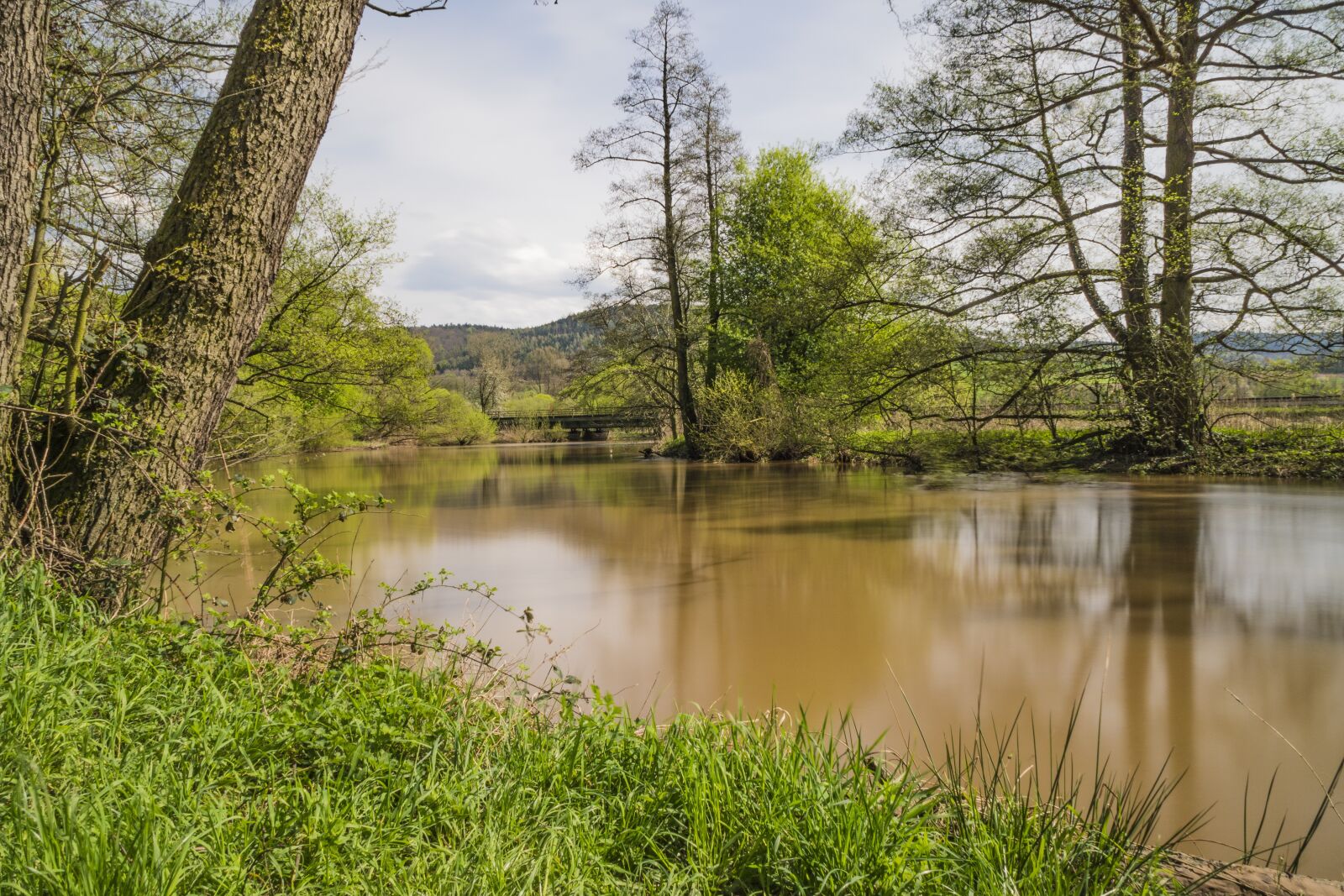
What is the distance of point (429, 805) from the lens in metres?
1.72

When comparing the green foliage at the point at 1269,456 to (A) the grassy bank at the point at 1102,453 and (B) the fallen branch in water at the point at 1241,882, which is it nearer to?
(A) the grassy bank at the point at 1102,453

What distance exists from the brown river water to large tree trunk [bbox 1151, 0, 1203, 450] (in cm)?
136

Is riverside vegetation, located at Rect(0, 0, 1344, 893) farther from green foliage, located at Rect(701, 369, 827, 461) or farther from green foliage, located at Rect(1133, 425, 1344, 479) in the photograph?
green foliage, located at Rect(701, 369, 827, 461)

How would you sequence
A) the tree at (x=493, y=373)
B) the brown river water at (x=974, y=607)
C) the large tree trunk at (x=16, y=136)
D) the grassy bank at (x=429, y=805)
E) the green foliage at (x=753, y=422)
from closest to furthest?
1. the grassy bank at (x=429, y=805)
2. the large tree trunk at (x=16, y=136)
3. the brown river water at (x=974, y=607)
4. the green foliage at (x=753, y=422)
5. the tree at (x=493, y=373)

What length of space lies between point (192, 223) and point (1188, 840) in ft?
13.6

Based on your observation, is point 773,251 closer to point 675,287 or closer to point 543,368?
point 675,287

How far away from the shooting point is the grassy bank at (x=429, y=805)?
1382 mm

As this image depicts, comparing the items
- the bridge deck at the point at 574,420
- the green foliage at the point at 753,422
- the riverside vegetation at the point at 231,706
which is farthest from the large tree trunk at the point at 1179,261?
the bridge deck at the point at 574,420

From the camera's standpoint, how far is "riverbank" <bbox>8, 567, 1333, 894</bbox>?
138cm

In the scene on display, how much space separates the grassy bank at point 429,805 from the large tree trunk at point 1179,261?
1111 cm

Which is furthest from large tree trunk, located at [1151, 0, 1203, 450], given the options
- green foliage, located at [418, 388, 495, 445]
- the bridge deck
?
green foliage, located at [418, 388, 495, 445]

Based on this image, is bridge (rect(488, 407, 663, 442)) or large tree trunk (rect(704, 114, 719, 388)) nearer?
large tree trunk (rect(704, 114, 719, 388))

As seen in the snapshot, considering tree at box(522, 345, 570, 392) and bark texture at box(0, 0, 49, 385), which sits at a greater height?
tree at box(522, 345, 570, 392)

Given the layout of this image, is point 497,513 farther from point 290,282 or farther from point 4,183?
point 4,183
